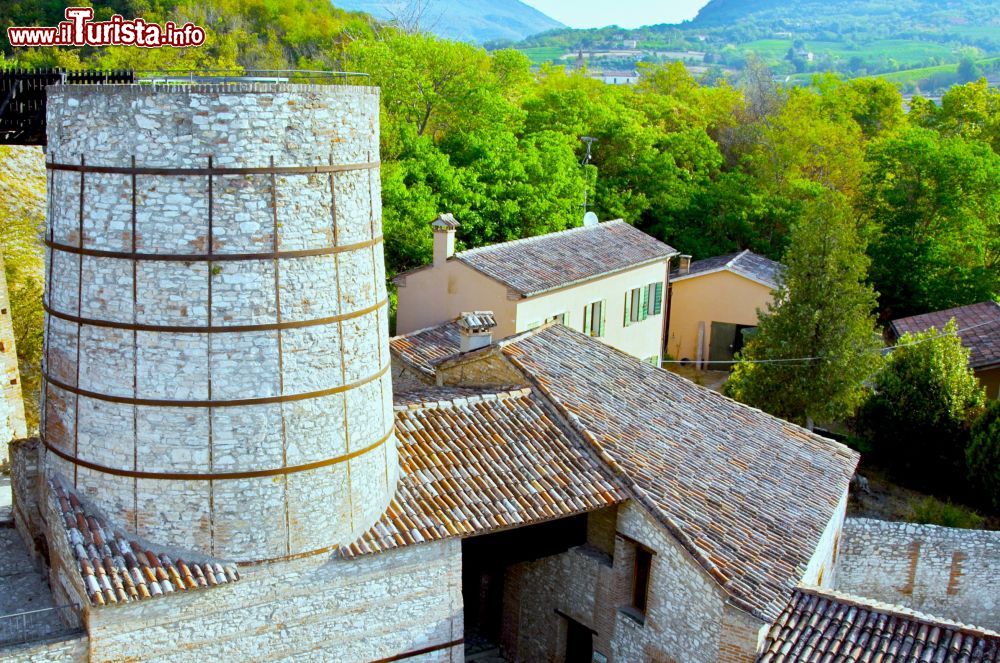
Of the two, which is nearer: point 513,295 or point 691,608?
point 691,608

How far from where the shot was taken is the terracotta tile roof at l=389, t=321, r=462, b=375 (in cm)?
2328

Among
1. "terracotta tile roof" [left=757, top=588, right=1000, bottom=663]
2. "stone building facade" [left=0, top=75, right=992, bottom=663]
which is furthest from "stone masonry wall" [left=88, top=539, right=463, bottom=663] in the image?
"terracotta tile roof" [left=757, top=588, right=1000, bottom=663]

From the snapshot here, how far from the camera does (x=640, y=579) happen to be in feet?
51.1

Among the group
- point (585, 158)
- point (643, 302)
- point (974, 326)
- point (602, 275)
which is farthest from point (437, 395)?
point (585, 158)

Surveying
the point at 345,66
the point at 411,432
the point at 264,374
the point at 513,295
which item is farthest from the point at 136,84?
the point at 345,66

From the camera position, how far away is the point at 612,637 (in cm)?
1578

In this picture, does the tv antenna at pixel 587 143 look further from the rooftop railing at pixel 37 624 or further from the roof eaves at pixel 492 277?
the rooftop railing at pixel 37 624

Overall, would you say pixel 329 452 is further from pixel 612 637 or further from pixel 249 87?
pixel 612 637

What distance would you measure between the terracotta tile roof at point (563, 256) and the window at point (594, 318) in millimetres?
1105

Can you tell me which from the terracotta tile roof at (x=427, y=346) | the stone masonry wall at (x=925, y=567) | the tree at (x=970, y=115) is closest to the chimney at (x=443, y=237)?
the terracotta tile roof at (x=427, y=346)

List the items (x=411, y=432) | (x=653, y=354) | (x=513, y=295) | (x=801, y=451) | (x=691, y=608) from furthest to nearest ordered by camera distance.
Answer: (x=653, y=354) → (x=513, y=295) → (x=801, y=451) → (x=411, y=432) → (x=691, y=608)

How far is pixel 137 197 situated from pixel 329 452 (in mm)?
4062

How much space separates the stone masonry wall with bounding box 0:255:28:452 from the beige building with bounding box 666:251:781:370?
80.0ft

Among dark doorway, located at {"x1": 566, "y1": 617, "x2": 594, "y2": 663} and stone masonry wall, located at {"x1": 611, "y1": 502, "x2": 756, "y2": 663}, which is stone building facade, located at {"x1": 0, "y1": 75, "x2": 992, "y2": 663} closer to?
stone masonry wall, located at {"x1": 611, "y1": 502, "x2": 756, "y2": 663}
